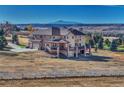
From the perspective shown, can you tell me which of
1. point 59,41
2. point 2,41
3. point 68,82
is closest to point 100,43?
point 59,41

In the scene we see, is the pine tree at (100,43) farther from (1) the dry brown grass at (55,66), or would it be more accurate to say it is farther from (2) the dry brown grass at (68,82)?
(2) the dry brown grass at (68,82)

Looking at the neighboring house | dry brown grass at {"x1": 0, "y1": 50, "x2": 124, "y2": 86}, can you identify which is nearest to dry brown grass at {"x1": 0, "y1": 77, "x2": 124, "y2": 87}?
dry brown grass at {"x1": 0, "y1": 50, "x2": 124, "y2": 86}

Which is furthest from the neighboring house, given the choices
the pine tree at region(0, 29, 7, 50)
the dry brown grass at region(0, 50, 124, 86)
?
the pine tree at region(0, 29, 7, 50)

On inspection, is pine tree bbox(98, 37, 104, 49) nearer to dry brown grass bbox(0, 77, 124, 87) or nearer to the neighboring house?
the neighboring house

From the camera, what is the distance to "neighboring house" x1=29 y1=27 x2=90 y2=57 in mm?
5715

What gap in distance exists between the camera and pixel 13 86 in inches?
222

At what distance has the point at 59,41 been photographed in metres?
5.72

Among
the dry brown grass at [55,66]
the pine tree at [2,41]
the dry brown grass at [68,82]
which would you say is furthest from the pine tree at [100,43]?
the pine tree at [2,41]

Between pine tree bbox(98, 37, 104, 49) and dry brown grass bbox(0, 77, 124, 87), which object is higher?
pine tree bbox(98, 37, 104, 49)

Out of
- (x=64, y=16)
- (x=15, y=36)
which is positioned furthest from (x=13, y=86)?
(x=64, y=16)

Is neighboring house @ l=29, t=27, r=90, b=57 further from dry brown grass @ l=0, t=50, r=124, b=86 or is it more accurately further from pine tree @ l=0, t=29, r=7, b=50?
pine tree @ l=0, t=29, r=7, b=50

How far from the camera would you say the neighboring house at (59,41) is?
5715mm
